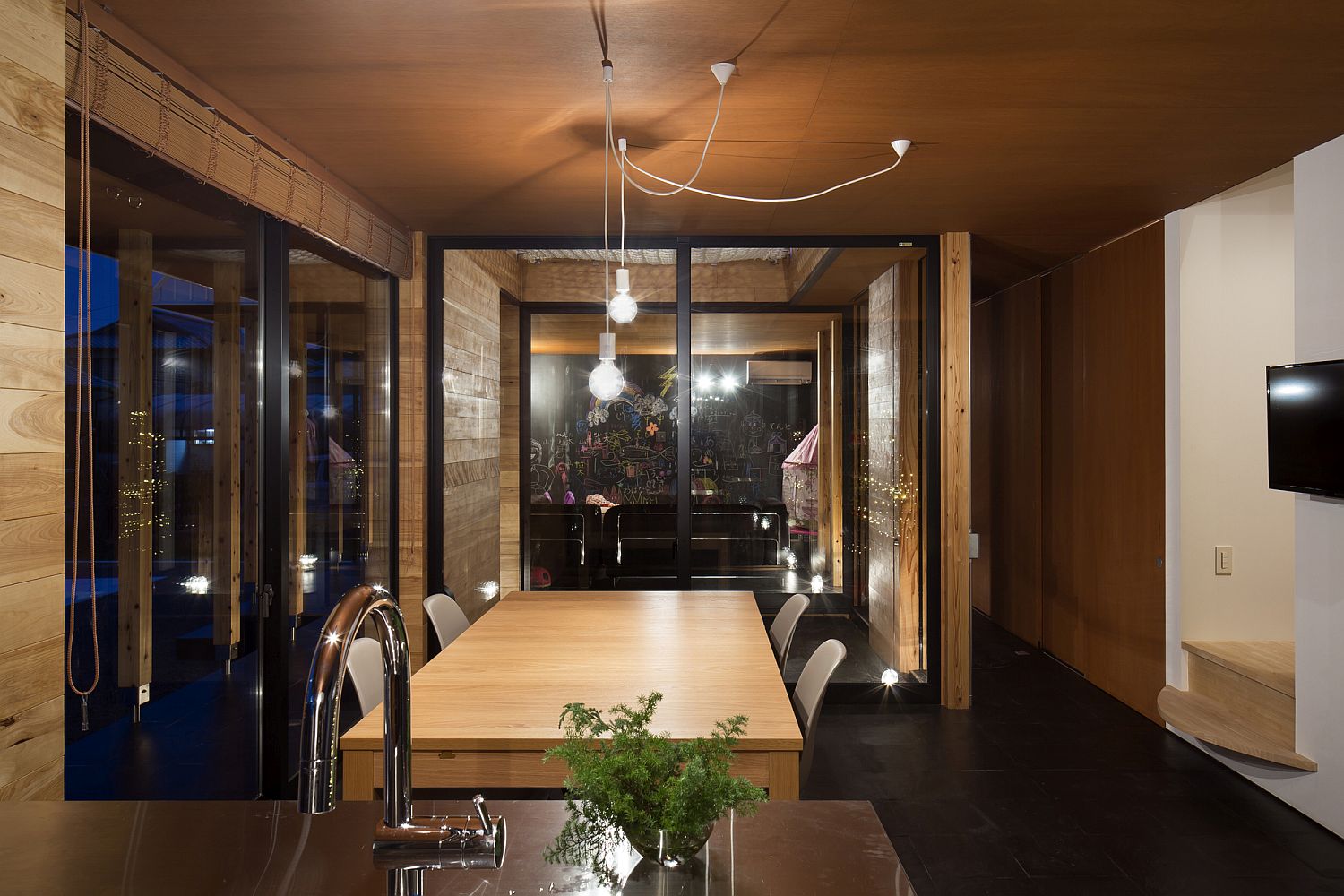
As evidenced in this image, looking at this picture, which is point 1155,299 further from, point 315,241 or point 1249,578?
point 315,241

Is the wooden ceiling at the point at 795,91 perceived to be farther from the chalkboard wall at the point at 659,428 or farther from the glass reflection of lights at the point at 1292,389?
the chalkboard wall at the point at 659,428

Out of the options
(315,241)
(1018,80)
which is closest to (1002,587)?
(1018,80)

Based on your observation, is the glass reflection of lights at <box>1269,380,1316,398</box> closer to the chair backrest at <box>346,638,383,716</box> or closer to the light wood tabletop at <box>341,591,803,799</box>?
the light wood tabletop at <box>341,591,803,799</box>

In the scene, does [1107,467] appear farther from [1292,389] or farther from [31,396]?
[31,396]

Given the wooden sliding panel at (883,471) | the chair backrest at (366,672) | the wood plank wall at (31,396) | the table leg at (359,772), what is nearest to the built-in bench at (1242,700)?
the wooden sliding panel at (883,471)

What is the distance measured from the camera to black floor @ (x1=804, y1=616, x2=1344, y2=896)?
2596 mm

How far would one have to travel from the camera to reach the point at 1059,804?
3.10 meters

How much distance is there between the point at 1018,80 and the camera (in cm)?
241

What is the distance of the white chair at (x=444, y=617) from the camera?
3.11m

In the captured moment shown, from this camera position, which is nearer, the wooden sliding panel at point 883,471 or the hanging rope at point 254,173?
the hanging rope at point 254,173

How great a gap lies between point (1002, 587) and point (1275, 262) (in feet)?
9.45

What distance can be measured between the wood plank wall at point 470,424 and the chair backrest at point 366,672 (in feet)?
6.40

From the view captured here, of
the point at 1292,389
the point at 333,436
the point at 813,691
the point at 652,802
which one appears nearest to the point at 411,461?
the point at 333,436

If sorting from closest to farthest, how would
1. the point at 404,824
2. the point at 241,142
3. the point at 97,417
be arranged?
the point at 404,824, the point at 97,417, the point at 241,142
